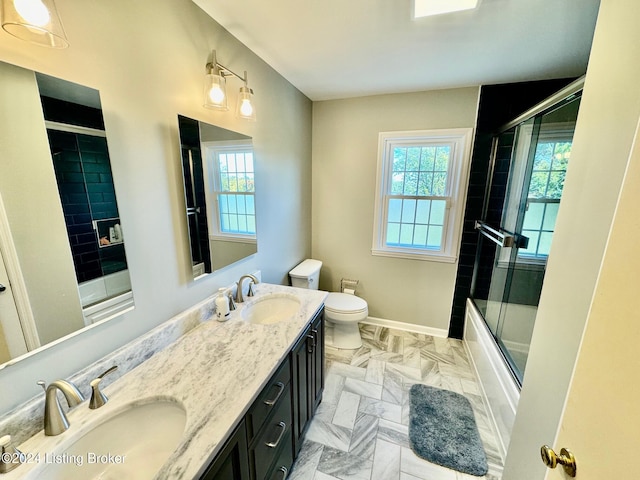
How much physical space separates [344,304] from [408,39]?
6.77ft

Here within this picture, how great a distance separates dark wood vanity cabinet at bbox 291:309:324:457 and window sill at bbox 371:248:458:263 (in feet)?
4.20

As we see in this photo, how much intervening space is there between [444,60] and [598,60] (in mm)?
1249

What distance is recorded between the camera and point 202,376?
970 mm

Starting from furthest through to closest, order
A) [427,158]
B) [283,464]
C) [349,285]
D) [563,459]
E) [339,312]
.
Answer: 1. [349,285]
2. [427,158]
3. [339,312]
4. [283,464]
5. [563,459]

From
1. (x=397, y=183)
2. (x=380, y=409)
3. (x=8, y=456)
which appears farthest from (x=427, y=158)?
(x=8, y=456)

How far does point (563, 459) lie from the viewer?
0.60 m

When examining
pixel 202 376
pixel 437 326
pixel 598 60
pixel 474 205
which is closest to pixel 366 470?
pixel 202 376

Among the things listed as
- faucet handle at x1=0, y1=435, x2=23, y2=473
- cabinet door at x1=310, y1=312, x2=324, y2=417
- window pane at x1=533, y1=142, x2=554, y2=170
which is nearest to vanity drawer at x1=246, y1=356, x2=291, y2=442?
cabinet door at x1=310, y1=312, x2=324, y2=417

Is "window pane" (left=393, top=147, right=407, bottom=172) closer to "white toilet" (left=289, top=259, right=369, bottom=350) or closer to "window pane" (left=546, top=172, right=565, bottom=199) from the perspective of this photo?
"window pane" (left=546, top=172, right=565, bottom=199)

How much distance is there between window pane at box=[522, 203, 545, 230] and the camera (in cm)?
194

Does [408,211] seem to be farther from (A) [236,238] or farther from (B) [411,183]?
(A) [236,238]

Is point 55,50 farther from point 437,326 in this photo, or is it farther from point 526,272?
point 437,326

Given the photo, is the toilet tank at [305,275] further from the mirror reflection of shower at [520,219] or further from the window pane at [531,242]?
the window pane at [531,242]

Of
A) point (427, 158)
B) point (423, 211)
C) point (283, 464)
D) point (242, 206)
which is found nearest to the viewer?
point (283, 464)
